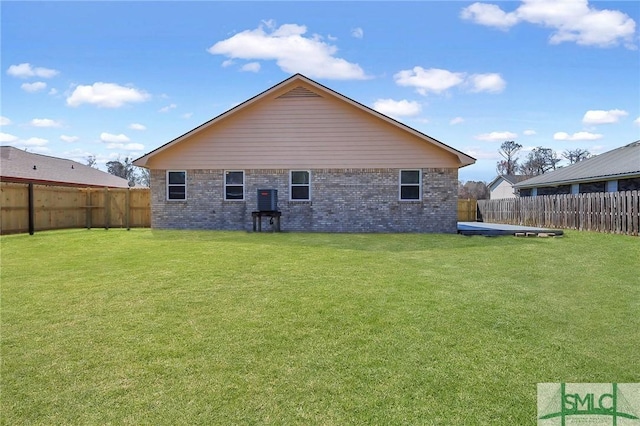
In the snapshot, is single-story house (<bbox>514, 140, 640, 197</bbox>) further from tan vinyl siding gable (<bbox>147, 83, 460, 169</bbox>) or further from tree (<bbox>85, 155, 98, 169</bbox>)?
tree (<bbox>85, 155, 98, 169</bbox>)

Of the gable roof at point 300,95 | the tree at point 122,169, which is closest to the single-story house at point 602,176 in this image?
the gable roof at point 300,95

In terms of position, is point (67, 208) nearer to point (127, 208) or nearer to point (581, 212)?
point (127, 208)

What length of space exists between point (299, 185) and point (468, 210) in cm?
1620

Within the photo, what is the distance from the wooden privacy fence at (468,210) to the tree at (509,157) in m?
36.7

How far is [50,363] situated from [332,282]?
12.7 feet

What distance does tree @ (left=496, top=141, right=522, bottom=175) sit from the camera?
198ft

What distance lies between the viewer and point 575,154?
181 feet

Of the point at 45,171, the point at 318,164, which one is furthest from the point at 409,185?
the point at 45,171

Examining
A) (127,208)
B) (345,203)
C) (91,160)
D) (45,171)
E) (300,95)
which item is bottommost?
(127,208)

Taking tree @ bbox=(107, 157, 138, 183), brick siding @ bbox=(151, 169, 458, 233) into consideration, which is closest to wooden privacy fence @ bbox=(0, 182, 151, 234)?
brick siding @ bbox=(151, 169, 458, 233)

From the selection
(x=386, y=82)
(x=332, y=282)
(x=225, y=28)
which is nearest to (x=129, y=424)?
(x=332, y=282)

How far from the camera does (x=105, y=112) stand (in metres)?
20.9

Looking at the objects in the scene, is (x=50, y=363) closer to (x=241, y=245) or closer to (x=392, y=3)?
(x=241, y=245)

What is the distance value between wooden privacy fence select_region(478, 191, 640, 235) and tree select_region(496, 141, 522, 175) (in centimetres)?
4011
